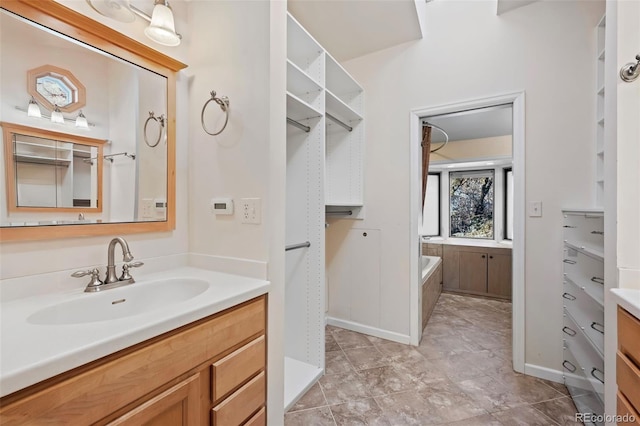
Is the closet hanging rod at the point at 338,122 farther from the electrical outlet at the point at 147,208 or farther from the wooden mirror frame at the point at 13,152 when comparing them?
the wooden mirror frame at the point at 13,152

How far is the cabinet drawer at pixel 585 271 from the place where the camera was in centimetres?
154

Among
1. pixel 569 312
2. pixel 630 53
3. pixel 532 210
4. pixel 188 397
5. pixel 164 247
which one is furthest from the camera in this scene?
pixel 532 210

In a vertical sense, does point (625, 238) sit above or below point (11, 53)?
below

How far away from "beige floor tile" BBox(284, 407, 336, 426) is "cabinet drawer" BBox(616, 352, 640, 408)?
1.28 m

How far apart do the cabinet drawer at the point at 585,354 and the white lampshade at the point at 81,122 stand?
8.90 ft

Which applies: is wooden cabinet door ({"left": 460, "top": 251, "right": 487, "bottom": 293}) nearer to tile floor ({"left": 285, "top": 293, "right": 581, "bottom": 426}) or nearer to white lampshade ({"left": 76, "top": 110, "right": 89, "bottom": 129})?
tile floor ({"left": 285, "top": 293, "right": 581, "bottom": 426})

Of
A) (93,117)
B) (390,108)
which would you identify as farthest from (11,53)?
(390,108)

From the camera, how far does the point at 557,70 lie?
1908 millimetres

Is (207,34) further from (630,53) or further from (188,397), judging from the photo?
(630,53)

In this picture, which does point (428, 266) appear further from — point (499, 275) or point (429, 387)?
point (429, 387)

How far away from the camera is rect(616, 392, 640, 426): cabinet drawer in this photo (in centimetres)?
93

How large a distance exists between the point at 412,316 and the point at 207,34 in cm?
254

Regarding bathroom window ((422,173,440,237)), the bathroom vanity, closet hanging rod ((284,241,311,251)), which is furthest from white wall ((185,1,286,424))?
bathroom window ((422,173,440,237))

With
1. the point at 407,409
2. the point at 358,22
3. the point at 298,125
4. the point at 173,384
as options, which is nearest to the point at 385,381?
the point at 407,409
